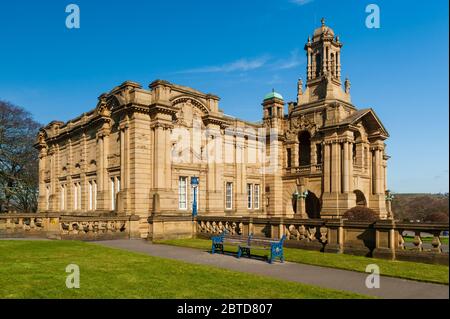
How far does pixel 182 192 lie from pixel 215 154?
177 inches

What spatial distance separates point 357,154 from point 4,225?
99.2 feet

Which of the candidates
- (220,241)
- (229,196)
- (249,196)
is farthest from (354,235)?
(249,196)

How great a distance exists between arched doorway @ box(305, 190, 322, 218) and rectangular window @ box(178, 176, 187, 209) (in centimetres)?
1425

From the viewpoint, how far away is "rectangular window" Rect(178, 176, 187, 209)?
27516 mm

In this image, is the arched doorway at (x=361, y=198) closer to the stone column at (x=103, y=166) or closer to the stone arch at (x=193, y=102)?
the stone arch at (x=193, y=102)

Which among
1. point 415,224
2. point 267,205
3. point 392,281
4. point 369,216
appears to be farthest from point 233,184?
point 392,281

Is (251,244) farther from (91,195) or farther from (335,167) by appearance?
(91,195)

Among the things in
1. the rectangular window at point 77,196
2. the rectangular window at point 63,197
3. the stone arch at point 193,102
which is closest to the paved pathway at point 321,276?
the stone arch at point 193,102

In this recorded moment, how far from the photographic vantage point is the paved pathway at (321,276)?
8.85 m

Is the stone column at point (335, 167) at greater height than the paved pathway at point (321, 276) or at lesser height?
greater

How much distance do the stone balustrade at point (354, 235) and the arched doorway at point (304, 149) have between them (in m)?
19.5

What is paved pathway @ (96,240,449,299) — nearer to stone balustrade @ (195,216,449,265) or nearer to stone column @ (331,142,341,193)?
stone balustrade @ (195,216,449,265)

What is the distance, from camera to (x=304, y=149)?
39.1 meters
